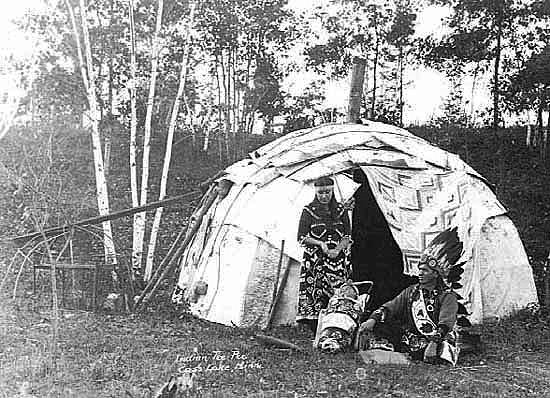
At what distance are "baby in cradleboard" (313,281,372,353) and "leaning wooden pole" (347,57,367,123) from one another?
349 cm

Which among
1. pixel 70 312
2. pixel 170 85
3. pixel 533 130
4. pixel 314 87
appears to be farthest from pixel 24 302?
pixel 533 130

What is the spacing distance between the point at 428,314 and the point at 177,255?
145 inches

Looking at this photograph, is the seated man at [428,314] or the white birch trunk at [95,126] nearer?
the seated man at [428,314]

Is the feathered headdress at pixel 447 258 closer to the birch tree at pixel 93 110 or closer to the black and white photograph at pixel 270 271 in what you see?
the black and white photograph at pixel 270 271

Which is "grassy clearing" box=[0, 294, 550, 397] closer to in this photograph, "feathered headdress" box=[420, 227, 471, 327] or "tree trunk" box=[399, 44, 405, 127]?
"feathered headdress" box=[420, 227, 471, 327]

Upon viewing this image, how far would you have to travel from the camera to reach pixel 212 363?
6.52 metres

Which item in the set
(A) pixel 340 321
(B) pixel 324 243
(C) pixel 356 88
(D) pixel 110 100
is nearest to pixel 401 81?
(D) pixel 110 100

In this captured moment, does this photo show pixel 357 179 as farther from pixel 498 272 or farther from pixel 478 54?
pixel 478 54

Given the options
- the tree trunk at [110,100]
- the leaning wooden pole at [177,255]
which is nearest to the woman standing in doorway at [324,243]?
the leaning wooden pole at [177,255]

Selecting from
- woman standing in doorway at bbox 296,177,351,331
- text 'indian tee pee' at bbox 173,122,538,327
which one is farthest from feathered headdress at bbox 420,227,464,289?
text 'indian tee pee' at bbox 173,122,538,327

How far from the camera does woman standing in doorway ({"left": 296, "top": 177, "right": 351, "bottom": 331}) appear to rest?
24.8ft

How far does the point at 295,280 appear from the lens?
27.4ft

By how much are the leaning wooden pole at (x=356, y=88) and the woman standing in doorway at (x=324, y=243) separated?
2765 mm

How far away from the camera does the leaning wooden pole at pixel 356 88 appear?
9.95 metres
